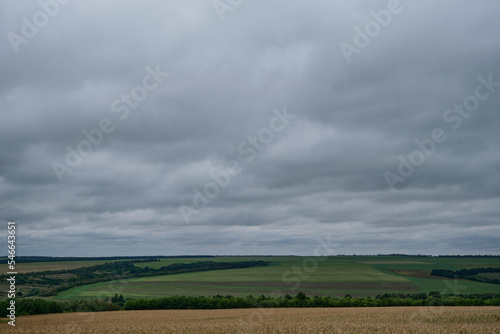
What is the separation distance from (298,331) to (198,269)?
167736 millimetres

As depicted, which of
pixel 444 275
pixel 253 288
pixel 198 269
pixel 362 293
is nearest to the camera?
pixel 362 293

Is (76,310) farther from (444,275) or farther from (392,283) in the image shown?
(444,275)

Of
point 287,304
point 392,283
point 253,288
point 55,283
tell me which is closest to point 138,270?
point 55,283

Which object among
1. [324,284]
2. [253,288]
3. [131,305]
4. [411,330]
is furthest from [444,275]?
[411,330]

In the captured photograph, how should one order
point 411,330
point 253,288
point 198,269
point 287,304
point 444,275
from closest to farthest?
point 411,330 < point 287,304 < point 253,288 < point 444,275 < point 198,269

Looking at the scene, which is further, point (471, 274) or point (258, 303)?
point (471, 274)

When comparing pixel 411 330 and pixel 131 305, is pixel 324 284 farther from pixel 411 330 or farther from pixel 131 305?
pixel 411 330

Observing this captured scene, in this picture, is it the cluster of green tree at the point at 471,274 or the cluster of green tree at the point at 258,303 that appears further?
the cluster of green tree at the point at 471,274

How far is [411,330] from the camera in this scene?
3469 centimetres

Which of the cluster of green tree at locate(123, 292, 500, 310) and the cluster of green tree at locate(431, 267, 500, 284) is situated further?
the cluster of green tree at locate(431, 267, 500, 284)

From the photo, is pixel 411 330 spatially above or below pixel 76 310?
above

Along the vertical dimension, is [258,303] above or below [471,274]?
below

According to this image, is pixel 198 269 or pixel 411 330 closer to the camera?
pixel 411 330

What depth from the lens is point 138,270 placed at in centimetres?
18000
